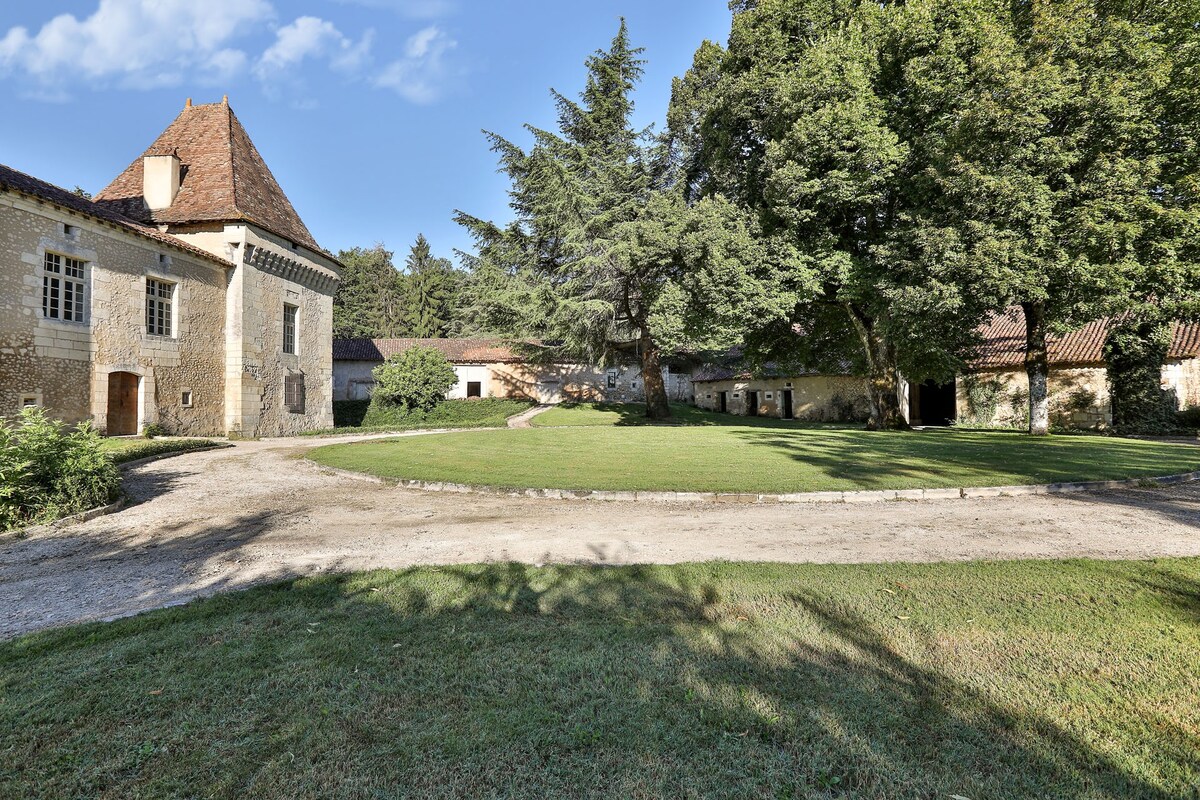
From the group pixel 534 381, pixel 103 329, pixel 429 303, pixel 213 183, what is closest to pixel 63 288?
pixel 103 329

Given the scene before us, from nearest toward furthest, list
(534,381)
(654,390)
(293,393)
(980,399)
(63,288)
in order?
(63,288) < (293,393) < (980,399) < (654,390) < (534,381)

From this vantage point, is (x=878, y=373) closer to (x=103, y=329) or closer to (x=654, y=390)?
(x=654, y=390)

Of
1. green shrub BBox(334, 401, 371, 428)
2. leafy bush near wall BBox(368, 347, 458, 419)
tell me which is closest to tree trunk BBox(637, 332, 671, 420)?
leafy bush near wall BBox(368, 347, 458, 419)

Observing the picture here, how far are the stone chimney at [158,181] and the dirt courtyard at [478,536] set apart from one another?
1704 cm

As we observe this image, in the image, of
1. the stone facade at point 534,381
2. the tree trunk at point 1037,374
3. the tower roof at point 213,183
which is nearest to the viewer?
the tree trunk at point 1037,374

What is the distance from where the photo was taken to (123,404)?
57.6 ft

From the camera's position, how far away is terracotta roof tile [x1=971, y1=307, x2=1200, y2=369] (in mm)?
21656

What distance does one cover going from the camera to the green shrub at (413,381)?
2770cm

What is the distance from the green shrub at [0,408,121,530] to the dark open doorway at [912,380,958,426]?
105ft

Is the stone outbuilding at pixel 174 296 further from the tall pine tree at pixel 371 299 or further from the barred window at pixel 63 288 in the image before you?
the tall pine tree at pixel 371 299

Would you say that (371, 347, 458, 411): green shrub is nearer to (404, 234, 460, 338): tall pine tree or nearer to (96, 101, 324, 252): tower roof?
(96, 101, 324, 252): tower roof

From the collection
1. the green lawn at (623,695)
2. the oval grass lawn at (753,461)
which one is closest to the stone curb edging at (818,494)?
the oval grass lawn at (753,461)

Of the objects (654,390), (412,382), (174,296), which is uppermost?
(174,296)

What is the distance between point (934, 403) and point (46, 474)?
3413 centimetres
